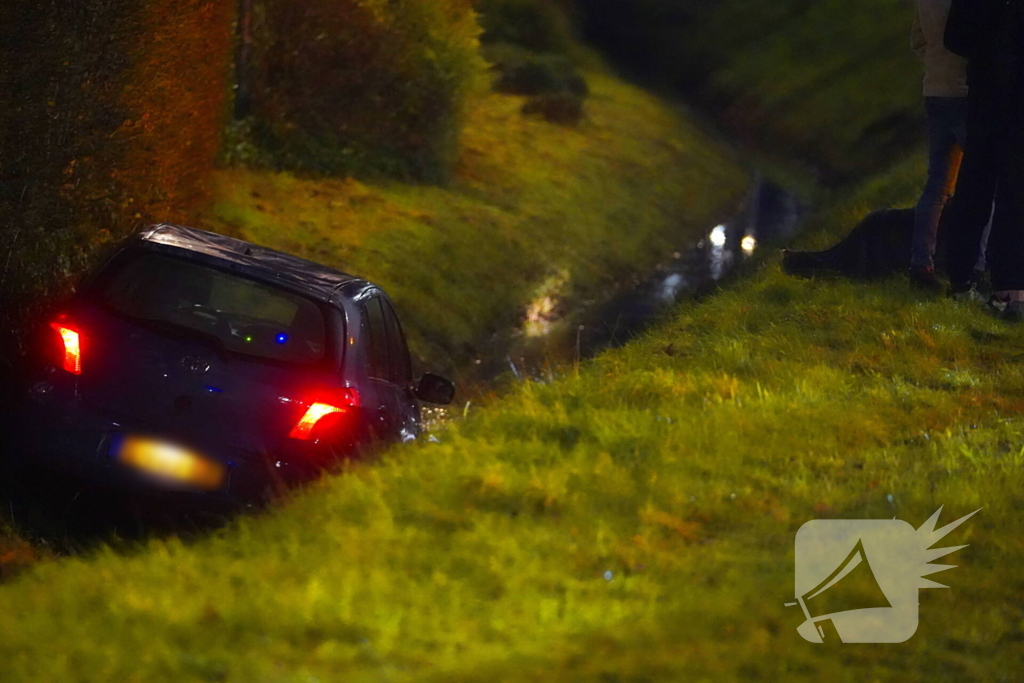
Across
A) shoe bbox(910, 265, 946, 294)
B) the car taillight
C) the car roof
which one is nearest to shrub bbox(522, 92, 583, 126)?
shoe bbox(910, 265, 946, 294)

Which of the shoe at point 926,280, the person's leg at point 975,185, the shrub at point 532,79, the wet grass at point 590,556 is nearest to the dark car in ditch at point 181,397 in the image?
the wet grass at point 590,556

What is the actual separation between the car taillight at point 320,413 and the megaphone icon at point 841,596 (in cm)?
235

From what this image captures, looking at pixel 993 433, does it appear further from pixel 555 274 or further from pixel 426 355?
pixel 555 274

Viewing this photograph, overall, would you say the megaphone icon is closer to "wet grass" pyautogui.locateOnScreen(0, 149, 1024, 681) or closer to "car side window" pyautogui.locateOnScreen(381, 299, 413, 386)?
"wet grass" pyautogui.locateOnScreen(0, 149, 1024, 681)

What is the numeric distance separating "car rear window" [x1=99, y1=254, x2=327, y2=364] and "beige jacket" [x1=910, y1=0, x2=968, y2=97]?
19.0 feet

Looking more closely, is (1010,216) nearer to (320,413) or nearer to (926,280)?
(926,280)

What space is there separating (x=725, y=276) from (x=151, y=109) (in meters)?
9.97

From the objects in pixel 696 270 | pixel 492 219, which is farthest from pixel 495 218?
pixel 696 270

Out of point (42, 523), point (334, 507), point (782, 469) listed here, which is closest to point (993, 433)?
point (782, 469)

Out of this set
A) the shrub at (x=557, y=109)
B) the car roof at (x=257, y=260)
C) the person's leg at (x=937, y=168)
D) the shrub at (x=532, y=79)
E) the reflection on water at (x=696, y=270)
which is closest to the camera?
the car roof at (x=257, y=260)

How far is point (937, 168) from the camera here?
11000mm

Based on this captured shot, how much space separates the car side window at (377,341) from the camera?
7.04 meters

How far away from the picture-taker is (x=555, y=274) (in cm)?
1898

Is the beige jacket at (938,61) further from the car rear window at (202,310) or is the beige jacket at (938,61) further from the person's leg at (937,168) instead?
the car rear window at (202,310)
